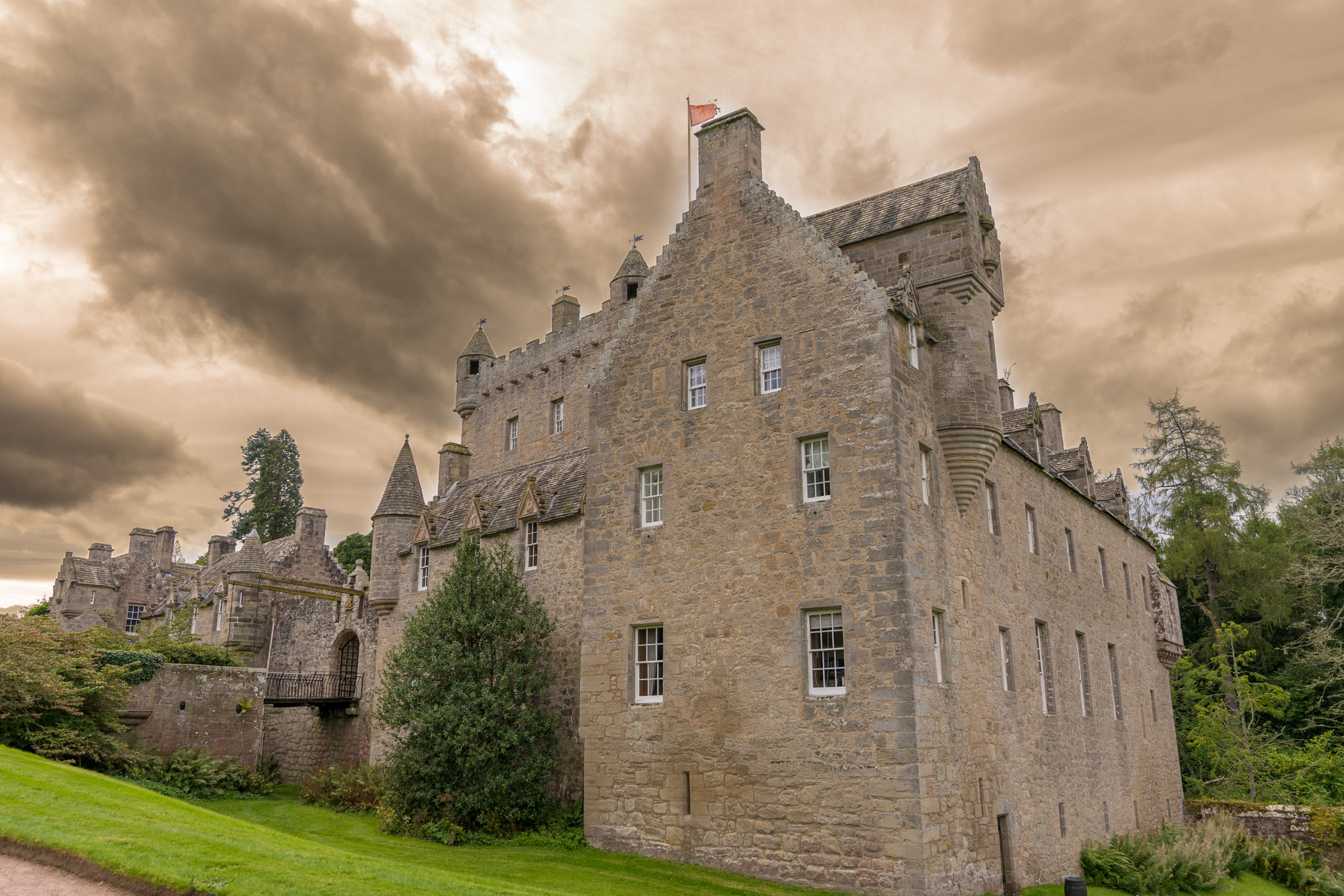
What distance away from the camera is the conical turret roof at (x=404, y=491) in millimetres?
29547

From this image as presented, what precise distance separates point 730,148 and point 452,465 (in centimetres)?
1865

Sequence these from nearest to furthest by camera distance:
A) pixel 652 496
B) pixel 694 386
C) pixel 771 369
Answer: pixel 771 369 < pixel 694 386 < pixel 652 496

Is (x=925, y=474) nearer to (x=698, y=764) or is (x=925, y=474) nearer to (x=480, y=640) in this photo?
(x=698, y=764)

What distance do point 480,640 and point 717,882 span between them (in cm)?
831

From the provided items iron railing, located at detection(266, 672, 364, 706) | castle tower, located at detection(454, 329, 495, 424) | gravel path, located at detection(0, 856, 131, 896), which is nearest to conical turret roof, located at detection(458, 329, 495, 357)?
castle tower, located at detection(454, 329, 495, 424)

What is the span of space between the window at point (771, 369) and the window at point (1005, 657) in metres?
8.02

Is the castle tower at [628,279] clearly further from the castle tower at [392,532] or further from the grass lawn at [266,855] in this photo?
the grass lawn at [266,855]

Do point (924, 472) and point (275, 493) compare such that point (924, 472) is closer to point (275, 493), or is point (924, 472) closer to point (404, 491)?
point (404, 491)

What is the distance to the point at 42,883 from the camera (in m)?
10.1

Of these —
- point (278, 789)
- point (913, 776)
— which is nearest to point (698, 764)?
point (913, 776)

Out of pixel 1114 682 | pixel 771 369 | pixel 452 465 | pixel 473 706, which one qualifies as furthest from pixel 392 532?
pixel 1114 682

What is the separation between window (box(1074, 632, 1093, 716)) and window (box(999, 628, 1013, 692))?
5.57 meters

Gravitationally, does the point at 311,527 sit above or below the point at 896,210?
below

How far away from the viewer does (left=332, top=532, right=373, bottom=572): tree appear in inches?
2399
